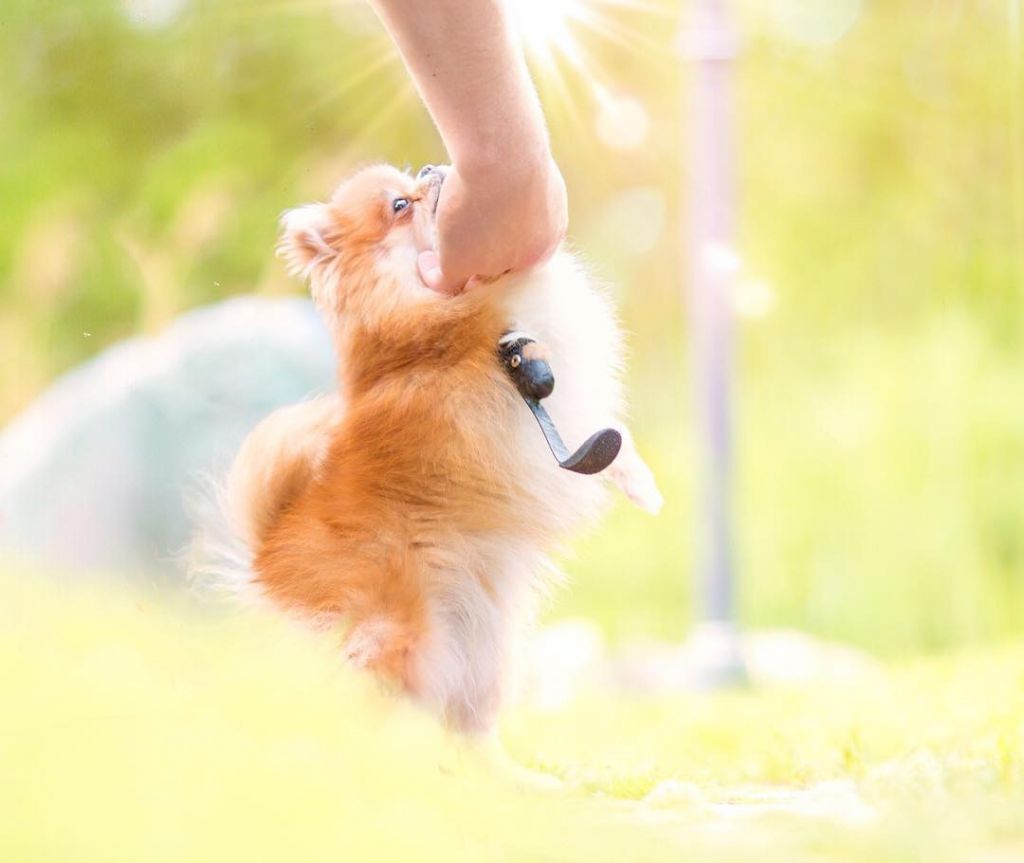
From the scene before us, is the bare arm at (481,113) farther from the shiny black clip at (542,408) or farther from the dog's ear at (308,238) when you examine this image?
the dog's ear at (308,238)

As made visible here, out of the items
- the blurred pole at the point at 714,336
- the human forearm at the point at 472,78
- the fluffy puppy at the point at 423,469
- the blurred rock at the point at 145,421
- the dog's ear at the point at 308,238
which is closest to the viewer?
the human forearm at the point at 472,78

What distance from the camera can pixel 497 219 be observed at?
864 millimetres

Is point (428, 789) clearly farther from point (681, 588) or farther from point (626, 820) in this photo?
point (681, 588)

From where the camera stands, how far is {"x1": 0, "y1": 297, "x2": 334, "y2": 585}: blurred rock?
127 cm

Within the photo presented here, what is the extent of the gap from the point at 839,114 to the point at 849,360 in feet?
1.48

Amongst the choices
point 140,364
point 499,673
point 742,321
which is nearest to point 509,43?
point 499,673

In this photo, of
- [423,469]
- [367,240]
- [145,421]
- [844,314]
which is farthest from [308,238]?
[844,314]

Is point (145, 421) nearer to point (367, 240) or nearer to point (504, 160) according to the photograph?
point (367, 240)

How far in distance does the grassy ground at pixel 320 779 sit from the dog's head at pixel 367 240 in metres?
0.29

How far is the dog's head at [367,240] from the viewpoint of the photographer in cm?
102

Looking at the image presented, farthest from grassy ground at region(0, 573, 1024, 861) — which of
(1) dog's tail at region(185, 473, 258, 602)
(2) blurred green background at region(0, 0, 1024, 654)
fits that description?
(2) blurred green background at region(0, 0, 1024, 654)

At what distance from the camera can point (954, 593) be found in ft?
7.00

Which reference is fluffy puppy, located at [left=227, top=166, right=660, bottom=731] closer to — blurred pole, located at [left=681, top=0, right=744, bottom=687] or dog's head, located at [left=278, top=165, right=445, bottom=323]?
dog's head, located at [left=278, top=165, right=445, bottom=323]

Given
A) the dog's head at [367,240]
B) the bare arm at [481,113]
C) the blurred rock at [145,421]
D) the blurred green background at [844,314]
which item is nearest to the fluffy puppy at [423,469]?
the dog's head at [367,240]
